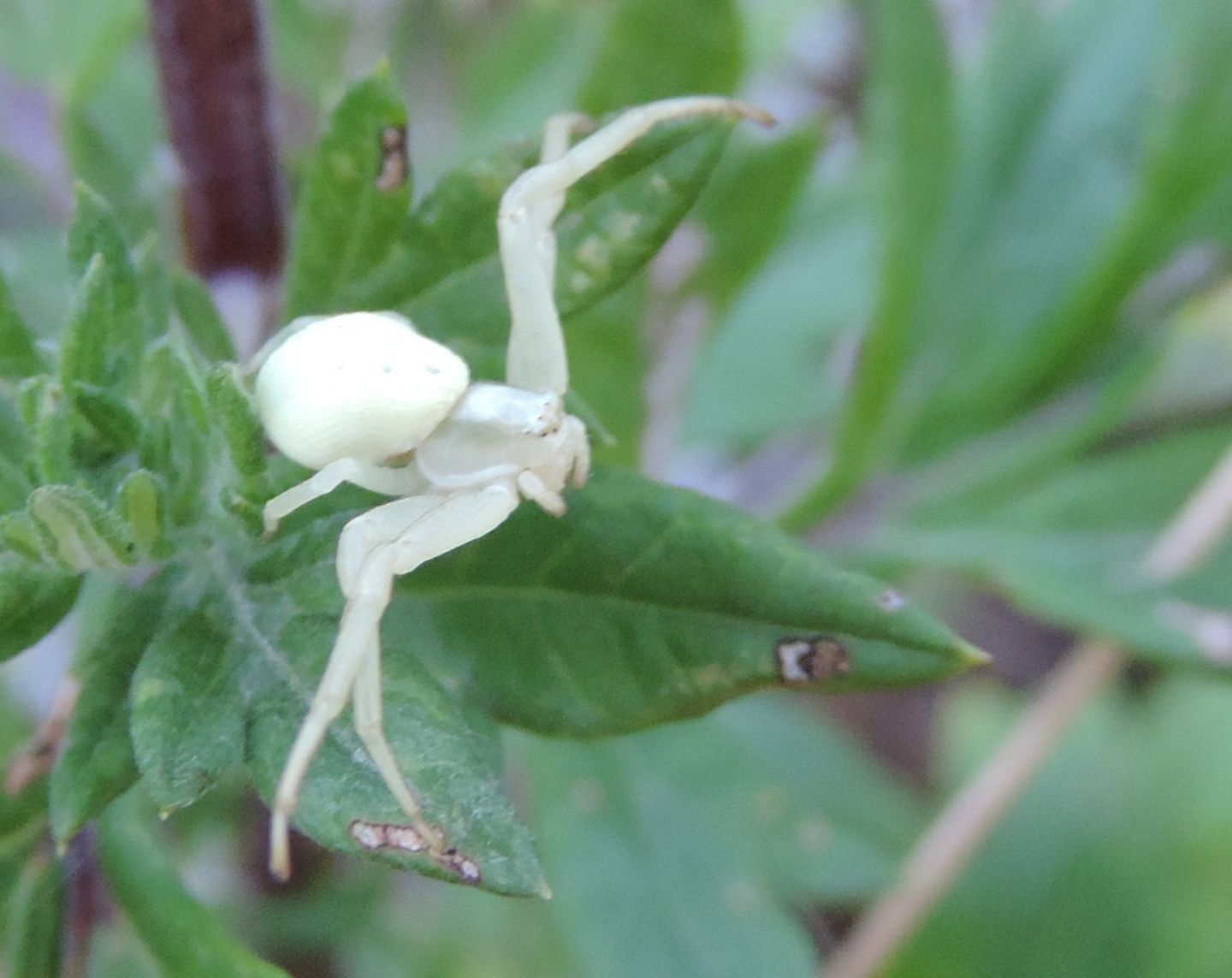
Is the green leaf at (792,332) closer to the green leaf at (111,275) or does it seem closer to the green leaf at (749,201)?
the green leaf at (749,201)

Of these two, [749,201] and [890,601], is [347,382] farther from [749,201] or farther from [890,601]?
[749,201]

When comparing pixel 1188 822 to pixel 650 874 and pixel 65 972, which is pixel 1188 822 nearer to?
pixel 650 874

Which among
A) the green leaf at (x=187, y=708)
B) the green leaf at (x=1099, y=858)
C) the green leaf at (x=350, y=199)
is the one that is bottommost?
the green leaf at (x=1099, y=858)

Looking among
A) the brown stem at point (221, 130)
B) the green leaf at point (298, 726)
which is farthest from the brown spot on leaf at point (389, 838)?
the brown stem at point (221, 130)

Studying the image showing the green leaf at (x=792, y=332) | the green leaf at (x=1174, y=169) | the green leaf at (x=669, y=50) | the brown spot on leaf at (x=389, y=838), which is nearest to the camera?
the brown spot on leaf at (x=389, y=838)

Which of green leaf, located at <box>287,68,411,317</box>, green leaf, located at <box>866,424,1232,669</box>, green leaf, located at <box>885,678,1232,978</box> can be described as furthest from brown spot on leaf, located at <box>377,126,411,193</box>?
green leaf, located at <box>885,678,1232,978</box>

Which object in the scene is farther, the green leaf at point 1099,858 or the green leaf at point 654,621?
the green leaf at point 1099,858

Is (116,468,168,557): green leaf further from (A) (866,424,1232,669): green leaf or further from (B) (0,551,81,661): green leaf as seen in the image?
(A) (866,424,1232,669): green leaf

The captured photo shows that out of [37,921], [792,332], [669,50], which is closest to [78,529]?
[37,921]
